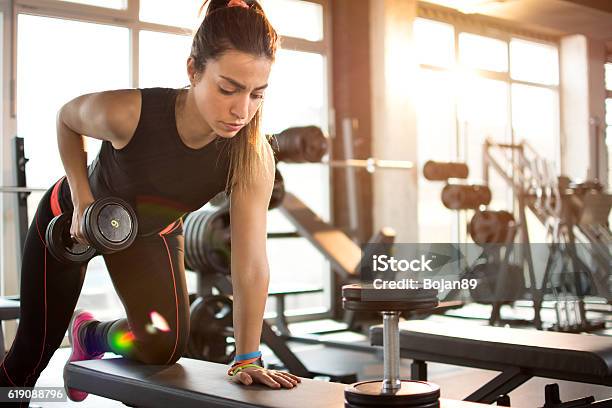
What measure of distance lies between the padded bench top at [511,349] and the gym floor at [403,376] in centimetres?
61

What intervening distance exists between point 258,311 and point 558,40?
465 cm

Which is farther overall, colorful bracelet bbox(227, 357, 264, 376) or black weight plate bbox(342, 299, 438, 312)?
colorful bracelet bbox(227, 357, 264, 376)

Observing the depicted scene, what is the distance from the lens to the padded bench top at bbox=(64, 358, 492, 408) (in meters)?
1.72

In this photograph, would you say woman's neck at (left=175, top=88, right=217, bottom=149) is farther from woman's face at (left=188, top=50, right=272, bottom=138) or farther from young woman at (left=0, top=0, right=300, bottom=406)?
woman's face at (left=188, top=50, right=272, bottom=138)

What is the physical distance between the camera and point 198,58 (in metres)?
1.92

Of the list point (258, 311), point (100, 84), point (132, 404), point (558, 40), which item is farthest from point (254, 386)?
point (558, 40)

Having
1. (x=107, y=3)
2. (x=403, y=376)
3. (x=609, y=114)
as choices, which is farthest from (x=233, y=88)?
(x=609, y=114)

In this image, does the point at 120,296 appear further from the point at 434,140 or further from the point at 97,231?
the point at 434,140

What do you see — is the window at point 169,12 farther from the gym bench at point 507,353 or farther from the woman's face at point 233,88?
the woman's face at point 233,88

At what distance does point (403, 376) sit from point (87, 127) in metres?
2.34

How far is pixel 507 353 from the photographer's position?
2.56 m

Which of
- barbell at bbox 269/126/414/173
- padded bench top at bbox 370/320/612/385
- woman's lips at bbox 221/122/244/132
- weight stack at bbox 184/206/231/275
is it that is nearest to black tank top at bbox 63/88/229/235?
woman's lips at bbox 221/122/244/132

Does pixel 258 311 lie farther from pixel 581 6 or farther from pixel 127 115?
pixel 581 6

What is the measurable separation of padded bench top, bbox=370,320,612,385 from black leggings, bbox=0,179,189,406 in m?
0.96
